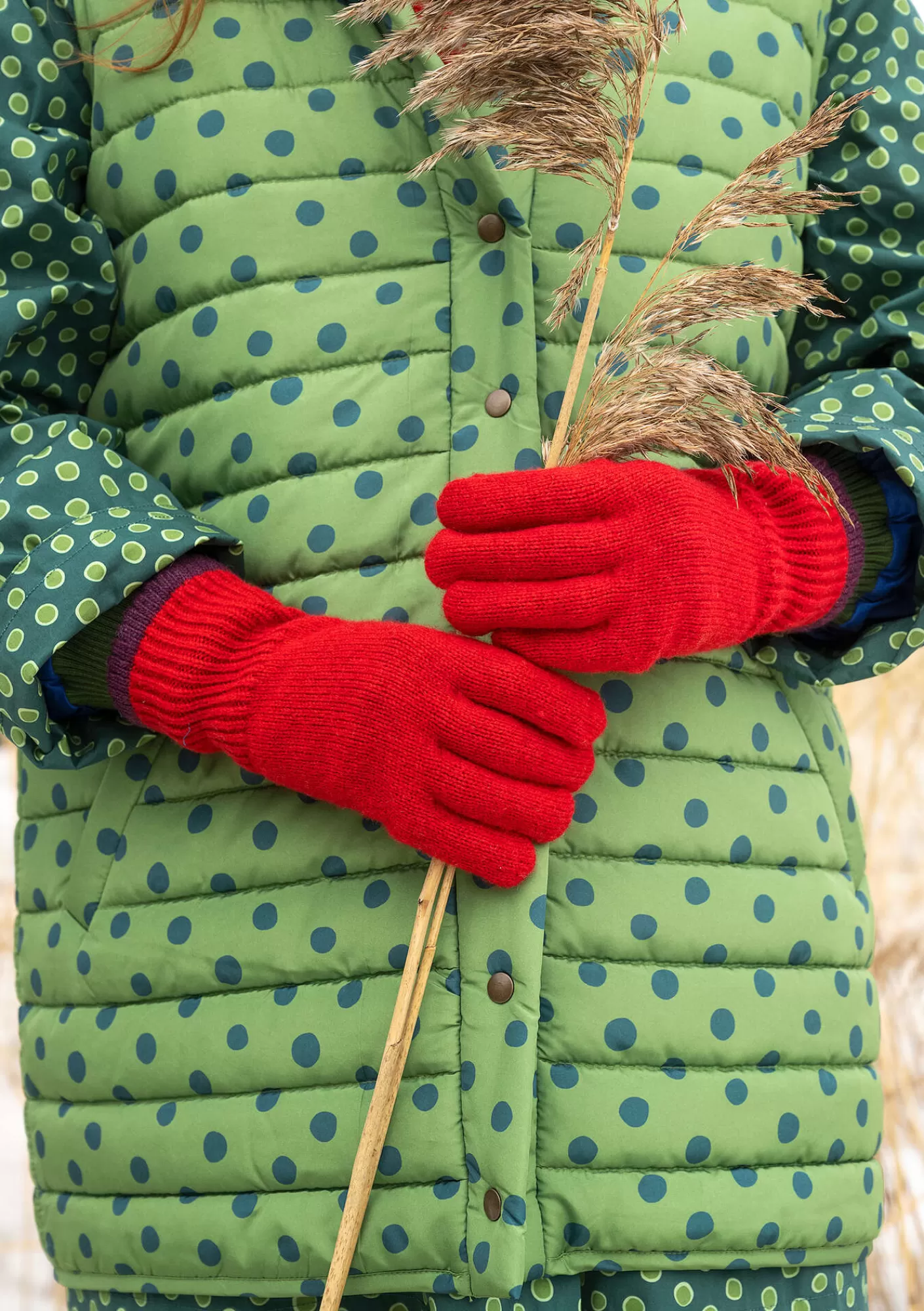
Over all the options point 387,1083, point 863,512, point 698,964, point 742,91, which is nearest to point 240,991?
point 387,1083

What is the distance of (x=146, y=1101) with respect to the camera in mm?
1104

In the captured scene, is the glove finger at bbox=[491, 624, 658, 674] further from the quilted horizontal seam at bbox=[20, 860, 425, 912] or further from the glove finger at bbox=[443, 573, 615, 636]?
the quilted horizontal seam at bbox=[20, 860, 425, 912]

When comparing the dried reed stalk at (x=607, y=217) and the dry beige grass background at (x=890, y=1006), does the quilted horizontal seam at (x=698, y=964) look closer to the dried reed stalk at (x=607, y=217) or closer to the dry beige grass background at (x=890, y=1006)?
the dried reed stalk at (x=607, y=217)

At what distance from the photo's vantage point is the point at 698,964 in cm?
106

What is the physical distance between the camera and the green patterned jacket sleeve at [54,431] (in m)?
1.05

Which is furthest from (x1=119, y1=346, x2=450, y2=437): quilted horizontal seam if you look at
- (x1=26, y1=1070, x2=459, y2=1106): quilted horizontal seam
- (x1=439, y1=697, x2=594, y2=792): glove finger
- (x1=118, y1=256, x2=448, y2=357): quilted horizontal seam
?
(x1=26, y1=1070, x2=459, y2=1106): quilted horizontal seam

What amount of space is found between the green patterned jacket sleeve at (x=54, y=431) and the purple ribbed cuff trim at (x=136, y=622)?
2 cm

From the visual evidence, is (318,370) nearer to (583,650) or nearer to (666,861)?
(583,650)

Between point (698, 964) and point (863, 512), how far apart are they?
454 millimetres

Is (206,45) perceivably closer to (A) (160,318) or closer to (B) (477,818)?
(A) (160,318)

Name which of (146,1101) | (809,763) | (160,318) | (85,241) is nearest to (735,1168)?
(809,763)

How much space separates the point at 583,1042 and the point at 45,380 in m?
0.83

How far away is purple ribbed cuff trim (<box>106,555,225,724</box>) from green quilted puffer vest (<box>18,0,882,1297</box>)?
0.30 ft

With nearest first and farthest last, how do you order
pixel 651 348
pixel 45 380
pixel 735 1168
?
pixel 735 1168
pixel 651 348
pixel 45 380
